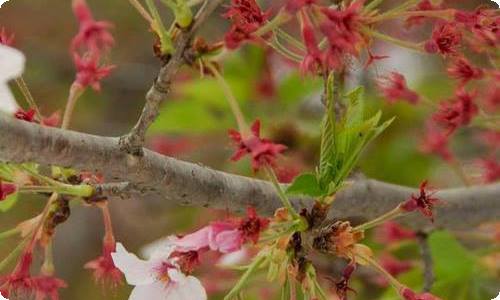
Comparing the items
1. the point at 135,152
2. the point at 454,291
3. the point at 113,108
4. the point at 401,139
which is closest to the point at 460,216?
the point at 454,291

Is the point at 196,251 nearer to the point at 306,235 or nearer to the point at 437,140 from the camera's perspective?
the point at 306,235

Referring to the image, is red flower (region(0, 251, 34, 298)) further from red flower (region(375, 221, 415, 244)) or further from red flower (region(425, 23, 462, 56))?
red flower (region(375, 221, 415, 244))

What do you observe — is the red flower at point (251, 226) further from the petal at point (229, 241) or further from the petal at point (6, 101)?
the petal at point (6, 101)

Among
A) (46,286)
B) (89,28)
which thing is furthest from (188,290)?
(89,28)

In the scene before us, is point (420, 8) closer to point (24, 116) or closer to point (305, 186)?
point (305, 186)

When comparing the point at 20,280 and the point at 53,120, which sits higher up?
the point at 53,120

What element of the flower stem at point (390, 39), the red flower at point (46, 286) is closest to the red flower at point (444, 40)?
the flower stem at point (390, 39)
